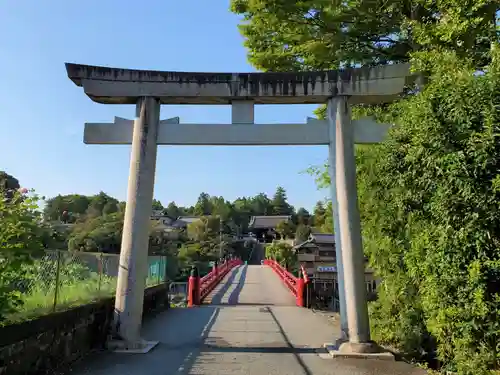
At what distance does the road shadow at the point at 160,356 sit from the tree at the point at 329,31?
7023 mm

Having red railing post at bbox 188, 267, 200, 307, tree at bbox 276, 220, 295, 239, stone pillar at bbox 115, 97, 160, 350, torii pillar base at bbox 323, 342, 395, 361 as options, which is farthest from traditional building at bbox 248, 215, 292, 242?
torii pillar base at bbox 323, 342, 395, 361

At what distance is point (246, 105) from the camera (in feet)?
28.5

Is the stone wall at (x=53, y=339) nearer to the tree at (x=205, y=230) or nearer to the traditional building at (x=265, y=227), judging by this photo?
the tree at (x=205, y=230)

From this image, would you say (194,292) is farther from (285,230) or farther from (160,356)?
(285,230)

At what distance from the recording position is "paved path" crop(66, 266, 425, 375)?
656 centimetres

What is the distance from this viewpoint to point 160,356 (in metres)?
7.45

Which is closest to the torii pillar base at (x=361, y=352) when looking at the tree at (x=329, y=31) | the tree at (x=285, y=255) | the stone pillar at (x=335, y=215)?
the stone pillar at (x=335, y=215)

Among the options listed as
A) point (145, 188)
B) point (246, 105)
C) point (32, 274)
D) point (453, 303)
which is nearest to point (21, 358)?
point (32, 274)

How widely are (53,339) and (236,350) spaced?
3.18 meters

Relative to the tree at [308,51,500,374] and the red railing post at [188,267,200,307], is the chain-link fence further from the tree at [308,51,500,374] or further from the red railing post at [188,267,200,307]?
the red railing post at [188,267,200,307]

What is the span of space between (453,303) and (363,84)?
15.7 ft

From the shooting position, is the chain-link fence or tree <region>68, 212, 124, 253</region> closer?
the chain-link fence

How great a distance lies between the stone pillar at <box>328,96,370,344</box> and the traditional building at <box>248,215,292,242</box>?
81975 mm

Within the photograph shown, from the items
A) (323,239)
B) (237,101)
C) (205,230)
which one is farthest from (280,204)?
(237,101)
